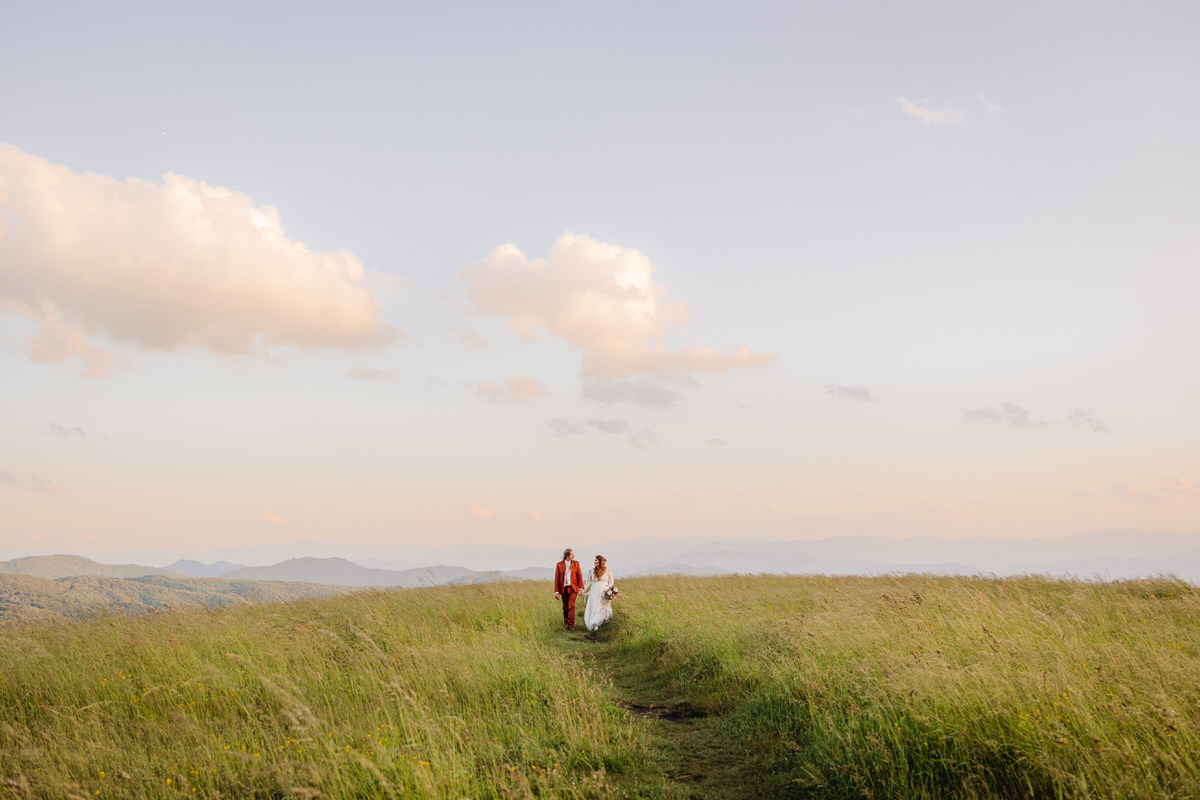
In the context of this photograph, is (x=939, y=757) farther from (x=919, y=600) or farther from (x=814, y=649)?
(x=919, y=600)

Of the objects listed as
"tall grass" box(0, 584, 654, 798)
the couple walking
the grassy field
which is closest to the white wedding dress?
the couple walking

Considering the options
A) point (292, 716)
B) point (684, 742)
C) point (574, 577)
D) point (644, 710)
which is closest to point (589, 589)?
point (574, 577)

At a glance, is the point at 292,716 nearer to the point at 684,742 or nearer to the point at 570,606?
the point at 684,742

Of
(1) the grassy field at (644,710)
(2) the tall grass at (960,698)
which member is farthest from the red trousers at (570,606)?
(2) the tall grass at (960,698)

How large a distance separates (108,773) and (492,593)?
14.7 meters

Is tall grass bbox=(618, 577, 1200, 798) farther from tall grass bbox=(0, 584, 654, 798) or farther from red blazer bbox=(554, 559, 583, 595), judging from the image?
red blazer bbox=(554, 559, 583, 595)

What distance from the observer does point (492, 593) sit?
786 inches

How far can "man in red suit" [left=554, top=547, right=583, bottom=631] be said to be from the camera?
1627 cm

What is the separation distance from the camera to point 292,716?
5.09 meters

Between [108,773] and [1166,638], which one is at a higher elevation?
[1166,638]

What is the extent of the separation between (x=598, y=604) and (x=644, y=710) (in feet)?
24.6

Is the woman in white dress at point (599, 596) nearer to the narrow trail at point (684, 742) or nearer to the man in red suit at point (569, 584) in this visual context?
the man in red suit at point (569, 584)

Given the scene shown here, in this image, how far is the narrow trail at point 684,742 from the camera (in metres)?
5.63


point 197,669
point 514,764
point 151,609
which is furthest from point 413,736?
point 151,609
